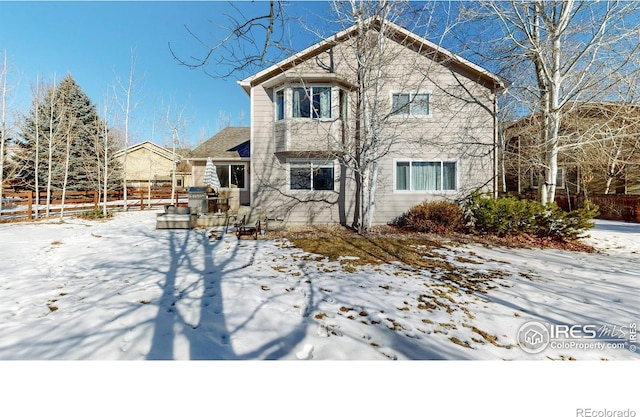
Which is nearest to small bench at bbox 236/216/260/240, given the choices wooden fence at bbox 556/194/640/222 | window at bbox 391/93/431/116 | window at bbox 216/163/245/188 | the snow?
the snow

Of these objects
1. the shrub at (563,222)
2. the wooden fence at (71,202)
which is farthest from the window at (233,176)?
the shrub at (563,222)

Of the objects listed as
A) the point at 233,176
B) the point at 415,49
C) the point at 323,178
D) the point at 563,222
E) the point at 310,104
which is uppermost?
the point at 415,49

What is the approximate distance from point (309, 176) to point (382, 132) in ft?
11.5

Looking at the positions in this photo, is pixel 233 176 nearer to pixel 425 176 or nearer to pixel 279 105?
pixel 279 105

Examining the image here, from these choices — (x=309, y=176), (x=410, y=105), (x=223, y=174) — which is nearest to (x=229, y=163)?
(x=223, y=174)

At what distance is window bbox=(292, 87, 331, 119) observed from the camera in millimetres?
10078

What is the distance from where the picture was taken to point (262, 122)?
10789 mm

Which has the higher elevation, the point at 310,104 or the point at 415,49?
the point at 415,49

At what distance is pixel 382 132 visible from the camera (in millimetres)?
10070

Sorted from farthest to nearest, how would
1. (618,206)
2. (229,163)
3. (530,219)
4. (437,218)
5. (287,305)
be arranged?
(229,163) → (618,206) → (437,218) → (530,219) → (287,305)

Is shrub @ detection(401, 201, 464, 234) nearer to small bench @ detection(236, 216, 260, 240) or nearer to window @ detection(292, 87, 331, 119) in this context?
window @ detection(292, 87, 331, 119)

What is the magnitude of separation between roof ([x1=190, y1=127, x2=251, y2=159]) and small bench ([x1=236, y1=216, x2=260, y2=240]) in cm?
687

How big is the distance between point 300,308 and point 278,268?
190 centimetres
